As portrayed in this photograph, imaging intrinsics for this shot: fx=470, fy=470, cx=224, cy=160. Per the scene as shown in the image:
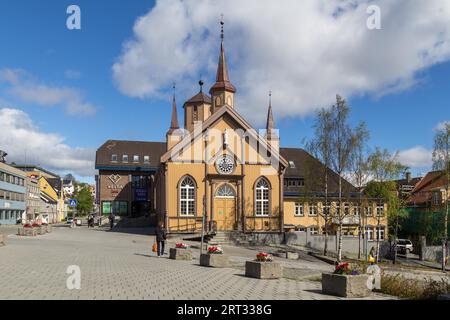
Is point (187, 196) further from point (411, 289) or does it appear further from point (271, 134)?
point (411, 289)

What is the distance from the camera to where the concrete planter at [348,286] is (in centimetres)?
1198

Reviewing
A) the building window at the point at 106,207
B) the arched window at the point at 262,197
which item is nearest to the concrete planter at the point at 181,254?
the arched window at the point at 262,197

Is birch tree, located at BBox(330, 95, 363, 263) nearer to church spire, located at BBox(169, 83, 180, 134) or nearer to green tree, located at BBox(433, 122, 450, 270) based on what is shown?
green tree, located at BBox(433, 122, 450, 270)

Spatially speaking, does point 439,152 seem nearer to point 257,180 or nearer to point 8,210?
point 257,180

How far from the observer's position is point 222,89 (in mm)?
43375

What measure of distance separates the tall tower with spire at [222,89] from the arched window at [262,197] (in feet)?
30.2

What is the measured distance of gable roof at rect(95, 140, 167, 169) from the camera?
63656mm

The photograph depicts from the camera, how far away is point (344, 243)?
120 feet

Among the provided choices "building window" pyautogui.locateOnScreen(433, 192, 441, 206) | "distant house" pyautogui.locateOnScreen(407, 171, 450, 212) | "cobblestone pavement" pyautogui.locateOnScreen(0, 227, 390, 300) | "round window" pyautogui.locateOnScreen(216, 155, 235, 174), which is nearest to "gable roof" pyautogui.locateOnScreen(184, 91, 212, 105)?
"round window" pyautogui.locateOnScreen(216, 155, 235, 174)

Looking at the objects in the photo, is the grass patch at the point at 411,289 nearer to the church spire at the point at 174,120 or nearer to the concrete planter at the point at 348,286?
the concrete planter at the point at 348,286

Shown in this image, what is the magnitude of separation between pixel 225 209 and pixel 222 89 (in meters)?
12.2

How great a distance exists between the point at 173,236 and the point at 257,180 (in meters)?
8.09
